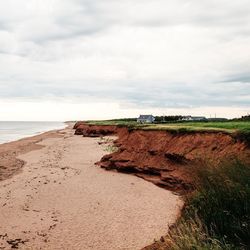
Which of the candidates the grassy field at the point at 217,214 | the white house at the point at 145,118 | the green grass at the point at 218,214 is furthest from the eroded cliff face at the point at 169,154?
the white house at the point at 145,118

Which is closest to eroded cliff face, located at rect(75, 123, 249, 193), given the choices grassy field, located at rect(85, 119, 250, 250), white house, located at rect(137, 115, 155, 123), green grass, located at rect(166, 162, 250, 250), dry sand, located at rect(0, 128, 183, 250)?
dry sand, located at rect(0, 128, 183, 250)

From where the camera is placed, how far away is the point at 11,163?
26.5 meters

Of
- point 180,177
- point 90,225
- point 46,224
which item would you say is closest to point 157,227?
point 90,225

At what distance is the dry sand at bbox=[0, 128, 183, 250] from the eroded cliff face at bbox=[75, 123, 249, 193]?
33.0 inches

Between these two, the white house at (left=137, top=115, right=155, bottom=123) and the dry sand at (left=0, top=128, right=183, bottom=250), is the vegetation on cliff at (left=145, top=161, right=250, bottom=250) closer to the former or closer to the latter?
the dry sand at (left=0, top=128, right=183, bottom=250)

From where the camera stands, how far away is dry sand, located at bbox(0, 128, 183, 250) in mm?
10492

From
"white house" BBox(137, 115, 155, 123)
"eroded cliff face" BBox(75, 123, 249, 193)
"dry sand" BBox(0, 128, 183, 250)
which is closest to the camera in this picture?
"dry sand" BBox(0, 128, 183, 250)

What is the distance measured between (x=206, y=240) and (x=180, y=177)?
10521mm

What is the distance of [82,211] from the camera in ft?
43.5

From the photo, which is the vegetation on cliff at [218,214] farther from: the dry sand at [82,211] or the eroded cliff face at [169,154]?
the eroded cliff face at [169,154]

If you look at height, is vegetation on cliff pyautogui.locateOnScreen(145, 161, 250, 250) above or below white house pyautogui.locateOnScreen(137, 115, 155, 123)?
below

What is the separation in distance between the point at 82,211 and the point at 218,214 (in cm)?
636

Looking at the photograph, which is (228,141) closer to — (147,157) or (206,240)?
(147,157)

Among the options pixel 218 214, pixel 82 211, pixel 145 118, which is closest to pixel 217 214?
pixel 218 214
